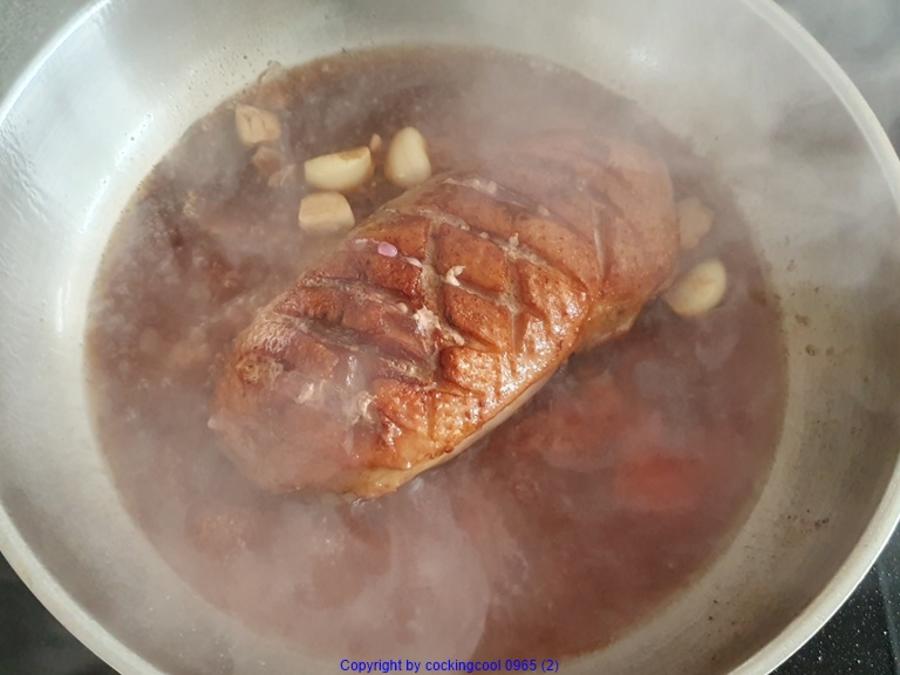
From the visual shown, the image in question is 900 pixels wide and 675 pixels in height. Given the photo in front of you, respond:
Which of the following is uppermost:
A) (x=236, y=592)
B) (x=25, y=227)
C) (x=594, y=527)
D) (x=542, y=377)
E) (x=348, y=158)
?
(x=25, y=227)

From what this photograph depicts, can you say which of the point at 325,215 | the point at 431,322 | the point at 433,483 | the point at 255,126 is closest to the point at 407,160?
the point at 325,215

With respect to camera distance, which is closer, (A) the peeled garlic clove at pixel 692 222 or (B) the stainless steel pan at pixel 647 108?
(B) the stainless steel pan at pixel 647 108

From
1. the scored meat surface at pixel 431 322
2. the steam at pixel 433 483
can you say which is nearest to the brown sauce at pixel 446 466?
the steam at pixel 433 483

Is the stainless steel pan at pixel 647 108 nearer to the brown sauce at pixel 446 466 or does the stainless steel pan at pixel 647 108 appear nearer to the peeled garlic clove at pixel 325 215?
the brown sauce at pixel 446 466

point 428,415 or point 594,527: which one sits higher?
point 428,415

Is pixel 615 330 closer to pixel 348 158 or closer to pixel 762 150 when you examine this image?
pixel 762 150

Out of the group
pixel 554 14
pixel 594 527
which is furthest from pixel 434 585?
pixel 554 14

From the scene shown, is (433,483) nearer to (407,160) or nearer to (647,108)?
(407,160)

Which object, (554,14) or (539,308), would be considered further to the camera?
(554,14)
